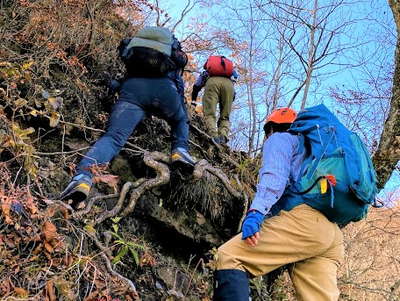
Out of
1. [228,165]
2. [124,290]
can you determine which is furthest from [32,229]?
[228,165]

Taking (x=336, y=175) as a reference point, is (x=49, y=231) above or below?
below

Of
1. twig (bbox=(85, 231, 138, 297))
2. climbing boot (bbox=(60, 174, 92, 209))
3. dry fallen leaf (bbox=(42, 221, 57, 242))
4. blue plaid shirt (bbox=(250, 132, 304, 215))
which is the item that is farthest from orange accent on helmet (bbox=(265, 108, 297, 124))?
dry fallen leaf (bbox=(42, 221, 57, 242))

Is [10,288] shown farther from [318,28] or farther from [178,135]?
[318,28]

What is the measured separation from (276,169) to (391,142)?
2.64 meters

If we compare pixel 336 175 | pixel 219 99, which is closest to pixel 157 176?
pixel 336 175

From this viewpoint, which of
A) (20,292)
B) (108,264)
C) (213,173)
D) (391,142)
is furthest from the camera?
(391,142)

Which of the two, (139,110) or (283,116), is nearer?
(283,116)

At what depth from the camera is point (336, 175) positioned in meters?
2.94

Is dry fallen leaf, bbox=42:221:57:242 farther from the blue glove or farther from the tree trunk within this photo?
the tree trunk

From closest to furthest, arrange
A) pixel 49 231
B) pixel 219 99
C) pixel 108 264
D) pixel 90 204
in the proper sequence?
1. pixel 49 231
2. pixel 108 264
3. pixel 90 204
4. pixel 219 99

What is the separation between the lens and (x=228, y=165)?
18.8 feet

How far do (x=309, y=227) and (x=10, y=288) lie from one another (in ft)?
6.12

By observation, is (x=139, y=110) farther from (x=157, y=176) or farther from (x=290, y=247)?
(x=290, y=247)

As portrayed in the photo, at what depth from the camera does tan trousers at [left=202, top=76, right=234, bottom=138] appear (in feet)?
22.2
